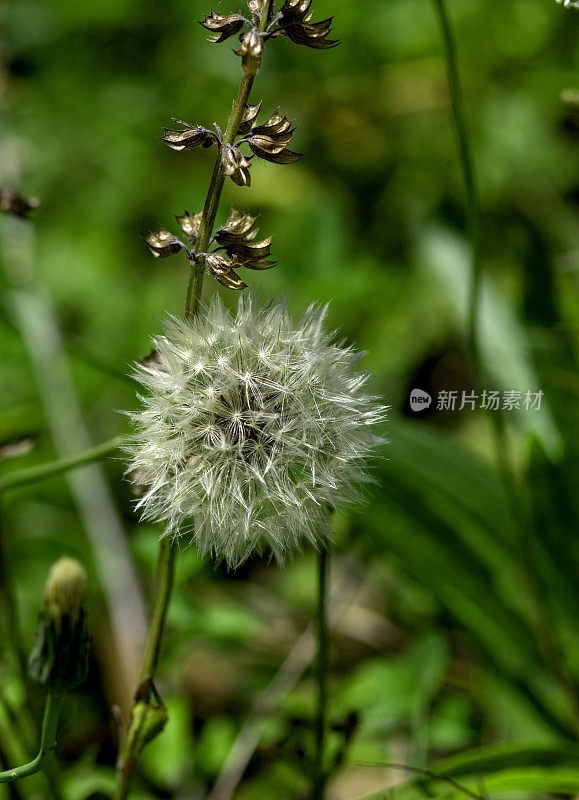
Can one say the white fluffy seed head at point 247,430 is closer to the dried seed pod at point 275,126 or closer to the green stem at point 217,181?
the green stem at point 217,181

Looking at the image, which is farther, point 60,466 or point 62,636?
point 60,466

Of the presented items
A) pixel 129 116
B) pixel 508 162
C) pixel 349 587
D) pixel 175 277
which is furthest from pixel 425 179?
pixel 349 587

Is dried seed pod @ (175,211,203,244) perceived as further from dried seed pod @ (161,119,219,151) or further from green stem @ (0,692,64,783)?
green stem @ (0,692,64,783)

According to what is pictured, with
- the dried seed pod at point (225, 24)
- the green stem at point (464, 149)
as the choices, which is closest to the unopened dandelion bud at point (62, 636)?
the dried seed pod at point (225, 24)

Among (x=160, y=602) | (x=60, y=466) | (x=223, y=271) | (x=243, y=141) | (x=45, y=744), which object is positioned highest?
(x=243, y=141)

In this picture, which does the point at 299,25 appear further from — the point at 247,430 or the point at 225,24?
the point at 247,430

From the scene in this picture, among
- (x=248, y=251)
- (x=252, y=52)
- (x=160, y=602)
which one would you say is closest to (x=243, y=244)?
(x=248, y=251)

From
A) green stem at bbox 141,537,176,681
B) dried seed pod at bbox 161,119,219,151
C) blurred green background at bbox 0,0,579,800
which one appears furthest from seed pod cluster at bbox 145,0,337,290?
green stem at bbox 141,537,176,681
